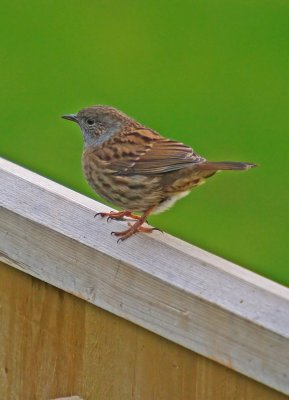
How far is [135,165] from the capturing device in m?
5.88

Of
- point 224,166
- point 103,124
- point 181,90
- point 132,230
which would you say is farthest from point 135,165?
point 181,90

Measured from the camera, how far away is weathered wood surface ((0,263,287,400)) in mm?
3943

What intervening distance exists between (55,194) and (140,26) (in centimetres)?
664

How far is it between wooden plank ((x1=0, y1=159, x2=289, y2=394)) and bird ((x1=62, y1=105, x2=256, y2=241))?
1077 mm

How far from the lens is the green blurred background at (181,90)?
8.27 meters

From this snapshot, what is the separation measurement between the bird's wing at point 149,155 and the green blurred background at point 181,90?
5.88 feet

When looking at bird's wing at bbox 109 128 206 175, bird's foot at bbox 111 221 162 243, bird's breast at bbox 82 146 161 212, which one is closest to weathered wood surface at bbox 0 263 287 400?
bird's foot at bbox 111 221 162 243

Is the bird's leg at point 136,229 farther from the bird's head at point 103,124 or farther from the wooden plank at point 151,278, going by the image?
the bird's head at point 103,124

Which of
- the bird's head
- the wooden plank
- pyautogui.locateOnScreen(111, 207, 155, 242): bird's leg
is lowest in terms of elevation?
the bird's head

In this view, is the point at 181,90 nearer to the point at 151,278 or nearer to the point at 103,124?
the point at 103,124

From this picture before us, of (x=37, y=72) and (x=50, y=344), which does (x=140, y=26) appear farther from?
(x=50, y=344)

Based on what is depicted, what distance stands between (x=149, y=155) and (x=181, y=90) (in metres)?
4.24

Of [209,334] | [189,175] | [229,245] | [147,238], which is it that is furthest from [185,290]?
[229,245]

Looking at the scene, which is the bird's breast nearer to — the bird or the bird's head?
the bird
